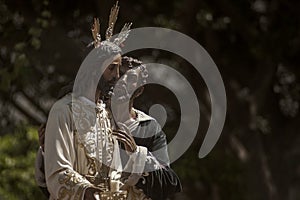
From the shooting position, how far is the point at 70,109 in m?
4.86

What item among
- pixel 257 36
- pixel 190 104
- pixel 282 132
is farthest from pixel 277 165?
pixel 190 104

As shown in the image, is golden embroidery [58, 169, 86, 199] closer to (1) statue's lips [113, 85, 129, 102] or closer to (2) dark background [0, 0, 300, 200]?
(1) statue's lips [113, 85, 129, 102]

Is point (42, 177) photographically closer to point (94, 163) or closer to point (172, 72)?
point (94, 163)

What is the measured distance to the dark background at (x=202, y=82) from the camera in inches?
384

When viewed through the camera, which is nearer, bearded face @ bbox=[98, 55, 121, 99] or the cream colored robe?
the cream colored robe

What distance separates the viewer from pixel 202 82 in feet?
38.7

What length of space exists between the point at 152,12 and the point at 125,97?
23.6 feet

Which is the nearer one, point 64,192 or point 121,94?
point 64,192

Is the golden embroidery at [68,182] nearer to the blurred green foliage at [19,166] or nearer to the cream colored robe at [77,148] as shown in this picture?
the cream colored robe at [77,148]

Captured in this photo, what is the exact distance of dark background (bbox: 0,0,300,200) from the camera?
384 inches

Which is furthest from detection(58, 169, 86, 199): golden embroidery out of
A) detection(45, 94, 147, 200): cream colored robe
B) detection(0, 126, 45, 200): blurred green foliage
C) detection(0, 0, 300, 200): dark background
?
detection(0, 126, 45, 200): blurred green foliage

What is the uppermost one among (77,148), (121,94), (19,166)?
(121,94)

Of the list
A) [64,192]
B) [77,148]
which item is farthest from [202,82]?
[64,192]

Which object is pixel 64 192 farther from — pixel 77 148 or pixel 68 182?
pixel 77 148
